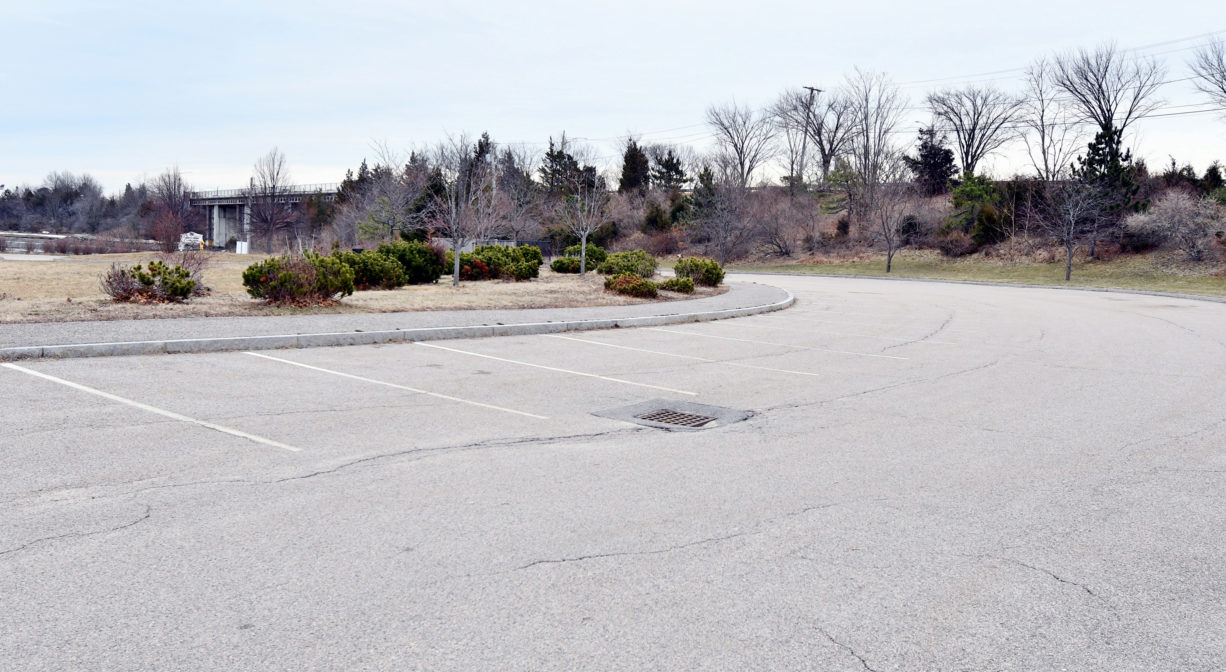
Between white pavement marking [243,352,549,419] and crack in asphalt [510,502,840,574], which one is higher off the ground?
white pavement marking [243,352,549,419]

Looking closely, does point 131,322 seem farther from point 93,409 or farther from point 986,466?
point 986,466

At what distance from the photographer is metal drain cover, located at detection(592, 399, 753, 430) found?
8.12 metres

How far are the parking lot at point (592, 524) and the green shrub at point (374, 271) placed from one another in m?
13.3

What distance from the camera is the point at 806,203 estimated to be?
66.9 metres

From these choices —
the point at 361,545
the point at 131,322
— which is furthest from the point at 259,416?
the point at 131,322

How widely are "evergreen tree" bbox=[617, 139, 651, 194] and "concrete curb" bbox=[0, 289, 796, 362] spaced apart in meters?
62.6

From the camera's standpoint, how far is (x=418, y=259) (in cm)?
2695

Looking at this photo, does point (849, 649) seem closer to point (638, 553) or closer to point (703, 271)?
point (638, 553)

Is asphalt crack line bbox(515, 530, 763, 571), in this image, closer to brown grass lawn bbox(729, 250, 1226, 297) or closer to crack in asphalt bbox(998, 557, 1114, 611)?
crack in asphalt bbox(998, 557, 1114, 611)

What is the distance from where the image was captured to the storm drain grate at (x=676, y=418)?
26.8 ft

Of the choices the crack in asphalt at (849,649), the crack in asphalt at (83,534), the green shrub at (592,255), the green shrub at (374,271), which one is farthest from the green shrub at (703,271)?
the crack in asphalt at (849,649)

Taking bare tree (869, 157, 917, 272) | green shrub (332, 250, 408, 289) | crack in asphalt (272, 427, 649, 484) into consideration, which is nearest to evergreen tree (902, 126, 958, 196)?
bare tree (869, 157, 917, 272)

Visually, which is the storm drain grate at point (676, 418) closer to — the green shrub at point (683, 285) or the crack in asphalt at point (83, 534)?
the crack in asphalt at point (83, 534)

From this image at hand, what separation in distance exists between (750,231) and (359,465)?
2298 inches
